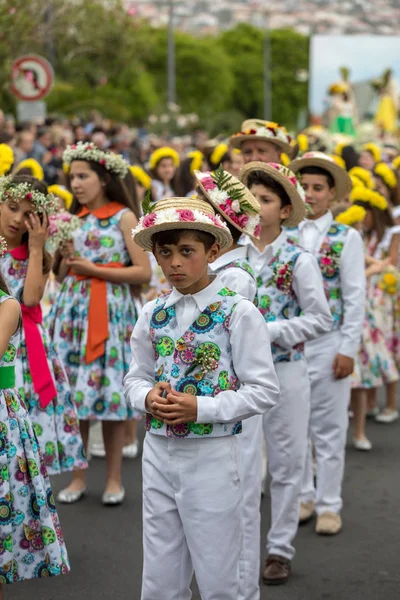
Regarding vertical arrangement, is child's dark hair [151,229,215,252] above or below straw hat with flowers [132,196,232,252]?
below

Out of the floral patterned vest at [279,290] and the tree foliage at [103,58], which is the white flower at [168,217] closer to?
the floral patterned vest at [279,290]

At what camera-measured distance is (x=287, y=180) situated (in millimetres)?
5691

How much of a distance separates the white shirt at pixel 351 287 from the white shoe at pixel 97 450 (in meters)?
2.73

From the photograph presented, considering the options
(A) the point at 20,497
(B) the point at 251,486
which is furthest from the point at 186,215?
(B) the point at 251,486

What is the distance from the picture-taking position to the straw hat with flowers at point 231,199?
507cm

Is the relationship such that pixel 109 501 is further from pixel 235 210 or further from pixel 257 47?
pixel 257 47

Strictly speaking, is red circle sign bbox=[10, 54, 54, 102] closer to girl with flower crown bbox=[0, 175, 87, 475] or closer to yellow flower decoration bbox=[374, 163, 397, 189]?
yellow flower decoration bbox=[374, 163, 397, 189]

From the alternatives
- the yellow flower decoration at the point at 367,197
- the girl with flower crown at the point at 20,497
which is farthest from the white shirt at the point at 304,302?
the yellow flower decoration at the point at 367,197

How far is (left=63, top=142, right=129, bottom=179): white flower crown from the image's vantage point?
716 cm

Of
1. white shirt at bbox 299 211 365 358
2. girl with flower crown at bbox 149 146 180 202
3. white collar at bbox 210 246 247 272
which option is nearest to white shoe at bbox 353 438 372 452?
white shirt at bbox 299 211 365 358

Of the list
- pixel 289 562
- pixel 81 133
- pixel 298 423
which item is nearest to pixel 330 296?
pixel 298 423

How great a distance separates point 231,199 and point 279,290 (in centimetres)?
87

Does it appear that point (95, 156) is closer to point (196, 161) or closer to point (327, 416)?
point (327, 416)

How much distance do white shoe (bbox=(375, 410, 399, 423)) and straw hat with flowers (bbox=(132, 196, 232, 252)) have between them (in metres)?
5.84
